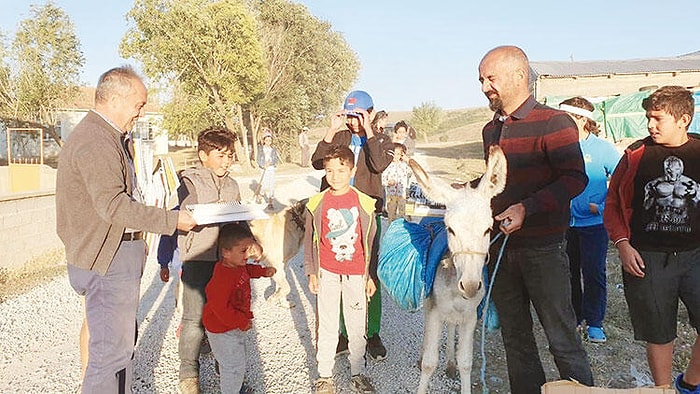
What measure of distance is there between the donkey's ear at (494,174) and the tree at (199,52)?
24.4 metres

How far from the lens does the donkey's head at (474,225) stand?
2744mm

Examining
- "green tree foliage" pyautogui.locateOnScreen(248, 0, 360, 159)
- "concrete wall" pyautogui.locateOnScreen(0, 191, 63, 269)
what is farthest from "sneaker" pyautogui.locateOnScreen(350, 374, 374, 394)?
"green tree foliage" pyautogui.locateOnScreen(248, 0, 360, 159)

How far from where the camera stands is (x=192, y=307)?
3803 millimetres

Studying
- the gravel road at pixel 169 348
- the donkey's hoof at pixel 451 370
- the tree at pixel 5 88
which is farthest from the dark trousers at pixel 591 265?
the tree at pixel 5 88

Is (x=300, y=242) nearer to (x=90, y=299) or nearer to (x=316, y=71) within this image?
(x=90, y=299)

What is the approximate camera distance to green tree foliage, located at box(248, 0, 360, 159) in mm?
30359

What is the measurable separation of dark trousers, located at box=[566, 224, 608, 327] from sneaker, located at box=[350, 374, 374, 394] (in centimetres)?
268

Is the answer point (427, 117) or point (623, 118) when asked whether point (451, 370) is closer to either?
point (623, 118)

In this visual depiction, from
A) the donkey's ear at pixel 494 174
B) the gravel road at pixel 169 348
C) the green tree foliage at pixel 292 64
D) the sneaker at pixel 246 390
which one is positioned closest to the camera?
the donkey's ear at pixel 494 174

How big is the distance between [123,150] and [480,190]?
90.0 inches

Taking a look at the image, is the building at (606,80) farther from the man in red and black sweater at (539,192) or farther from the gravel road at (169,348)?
the man in red and black sweater at (539,192)

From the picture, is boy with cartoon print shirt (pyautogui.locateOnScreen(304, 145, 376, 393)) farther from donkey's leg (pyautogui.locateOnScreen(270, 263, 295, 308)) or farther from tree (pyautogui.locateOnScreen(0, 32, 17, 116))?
tree (pyautogui.locateOnScreen(0, 32, 17, 116))

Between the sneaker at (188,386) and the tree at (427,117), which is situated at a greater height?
the tree at (427,117)

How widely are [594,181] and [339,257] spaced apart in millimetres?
3007
